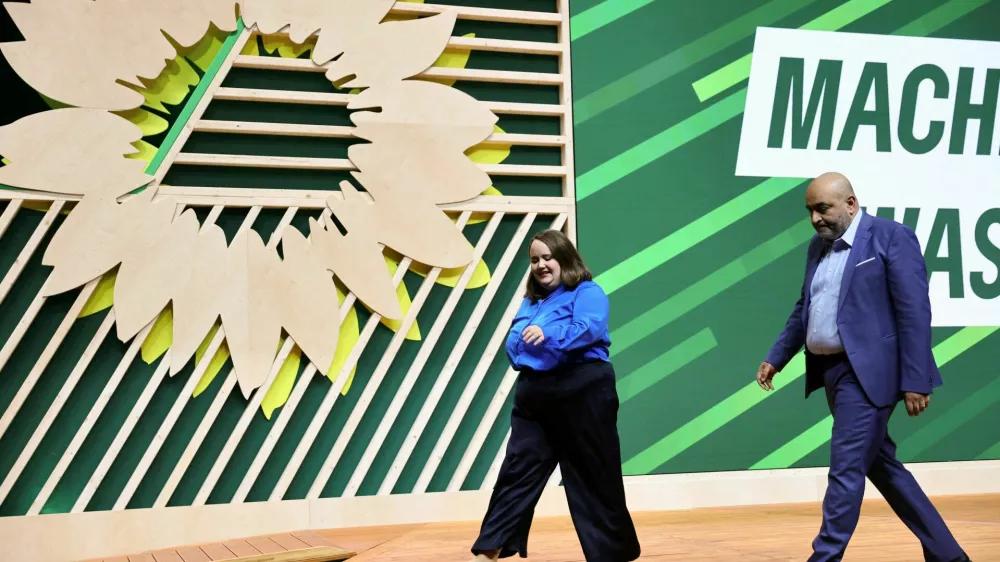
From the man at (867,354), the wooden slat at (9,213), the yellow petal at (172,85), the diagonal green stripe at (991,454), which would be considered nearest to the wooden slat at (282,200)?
the wooden slat at (9,213)

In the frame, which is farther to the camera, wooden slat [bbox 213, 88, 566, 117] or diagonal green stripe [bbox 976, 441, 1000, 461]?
diagonal green stripe [bbox 976, 441, 1000, 461]

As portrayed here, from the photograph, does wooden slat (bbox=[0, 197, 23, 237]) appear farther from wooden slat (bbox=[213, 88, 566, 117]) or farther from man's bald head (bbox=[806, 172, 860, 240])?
man's bald head (bbox=[806, 172, 860, 240])

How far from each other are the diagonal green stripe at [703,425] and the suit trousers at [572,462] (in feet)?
7.06

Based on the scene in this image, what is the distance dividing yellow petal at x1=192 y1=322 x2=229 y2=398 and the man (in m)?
2.91

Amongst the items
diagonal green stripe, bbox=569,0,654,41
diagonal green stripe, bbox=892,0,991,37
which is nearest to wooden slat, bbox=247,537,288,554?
diagonal green stripe, bbox=569,0,654,41

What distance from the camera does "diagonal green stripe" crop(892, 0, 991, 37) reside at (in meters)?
5.97

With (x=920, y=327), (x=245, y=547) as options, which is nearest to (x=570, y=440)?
(x=920, y=327)

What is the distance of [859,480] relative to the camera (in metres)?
3.04

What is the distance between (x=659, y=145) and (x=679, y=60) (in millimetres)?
514

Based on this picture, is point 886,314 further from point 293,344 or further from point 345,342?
point 293,344

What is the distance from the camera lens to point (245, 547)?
438 cm

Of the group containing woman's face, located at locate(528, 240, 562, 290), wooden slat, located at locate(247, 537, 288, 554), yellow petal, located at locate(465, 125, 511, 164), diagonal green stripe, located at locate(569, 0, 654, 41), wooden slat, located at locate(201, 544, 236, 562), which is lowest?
A: wooden slat, located at locate(201, 544, 236, 562)

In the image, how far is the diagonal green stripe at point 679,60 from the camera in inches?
219

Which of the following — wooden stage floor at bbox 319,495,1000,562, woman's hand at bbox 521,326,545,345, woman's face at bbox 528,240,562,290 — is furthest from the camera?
wooden stage floor at bbox 319,495,1000,562
